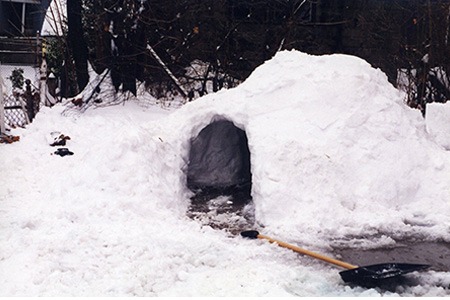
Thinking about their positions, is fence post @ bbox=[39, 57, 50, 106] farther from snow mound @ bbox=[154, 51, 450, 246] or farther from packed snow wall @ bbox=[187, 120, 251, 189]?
packed snow wall @ bbox=[187, 120, 251, 189]

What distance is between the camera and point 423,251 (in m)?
5.32

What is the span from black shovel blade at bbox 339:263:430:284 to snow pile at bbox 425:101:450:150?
3.95 meters

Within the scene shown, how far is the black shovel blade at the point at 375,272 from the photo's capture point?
4.28 meters

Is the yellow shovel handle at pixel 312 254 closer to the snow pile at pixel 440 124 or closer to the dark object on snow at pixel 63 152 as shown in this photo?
the dark object on snow at pixel 63 152

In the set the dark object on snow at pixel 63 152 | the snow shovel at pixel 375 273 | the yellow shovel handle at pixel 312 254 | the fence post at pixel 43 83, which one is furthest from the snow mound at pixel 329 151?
the fence post at pixel 43 83

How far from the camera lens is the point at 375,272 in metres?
4.33

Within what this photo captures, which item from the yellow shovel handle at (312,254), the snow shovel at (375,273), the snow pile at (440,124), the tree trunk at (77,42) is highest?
the tree trunk at (77,42)

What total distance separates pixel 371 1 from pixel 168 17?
6.54m

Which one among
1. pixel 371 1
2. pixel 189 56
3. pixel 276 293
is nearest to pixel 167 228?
pixel 276 293

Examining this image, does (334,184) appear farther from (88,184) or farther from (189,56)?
(189,56)

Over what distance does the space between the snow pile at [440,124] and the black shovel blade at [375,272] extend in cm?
395

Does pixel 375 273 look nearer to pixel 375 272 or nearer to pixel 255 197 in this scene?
pixel 375 272

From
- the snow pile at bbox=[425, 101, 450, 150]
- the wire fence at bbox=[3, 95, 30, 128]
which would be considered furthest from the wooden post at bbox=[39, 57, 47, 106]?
the snow pile at bbox=[425, 101, 450, 150]

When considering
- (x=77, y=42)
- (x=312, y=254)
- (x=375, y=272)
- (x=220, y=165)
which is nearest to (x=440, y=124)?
(x=220, y=165)
